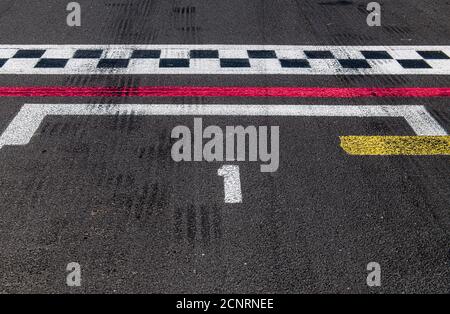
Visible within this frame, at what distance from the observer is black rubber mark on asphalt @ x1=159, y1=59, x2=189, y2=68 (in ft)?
20.3

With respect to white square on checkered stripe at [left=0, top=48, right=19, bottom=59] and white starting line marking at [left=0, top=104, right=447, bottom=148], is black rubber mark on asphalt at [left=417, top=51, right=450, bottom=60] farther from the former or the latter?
white square on checkered stripe at [left=0, top=48, right=19, bottom=59]

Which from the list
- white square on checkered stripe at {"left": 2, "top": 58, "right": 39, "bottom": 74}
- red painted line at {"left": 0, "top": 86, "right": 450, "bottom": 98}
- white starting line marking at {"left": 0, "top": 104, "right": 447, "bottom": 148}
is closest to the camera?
white starting line marking at {"left": 0, "top": 104, "right": 447, "bottom": 148}

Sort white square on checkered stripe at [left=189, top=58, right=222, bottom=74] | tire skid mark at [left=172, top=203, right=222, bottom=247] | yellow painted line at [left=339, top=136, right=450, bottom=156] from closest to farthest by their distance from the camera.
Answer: tire skid mark at [left=172, top=203, right=222, bottom=247]
yellow painted line at [left=339, top=136, right=450, bottom=156]
white square on checkered stripe at [left=189, top=58, right=222, bottom=74]

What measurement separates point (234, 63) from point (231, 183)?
8.31 feet

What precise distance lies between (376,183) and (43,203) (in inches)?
96.8

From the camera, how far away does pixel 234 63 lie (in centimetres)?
629

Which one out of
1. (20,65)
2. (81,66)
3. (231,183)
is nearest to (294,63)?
(81,66)

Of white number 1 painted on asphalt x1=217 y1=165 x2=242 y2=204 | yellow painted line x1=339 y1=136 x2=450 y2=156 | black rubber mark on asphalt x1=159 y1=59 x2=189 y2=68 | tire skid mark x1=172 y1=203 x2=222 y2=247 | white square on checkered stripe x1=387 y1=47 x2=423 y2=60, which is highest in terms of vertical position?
white square on checkered stripe x1=387 y1=47 x2=423 y2=60

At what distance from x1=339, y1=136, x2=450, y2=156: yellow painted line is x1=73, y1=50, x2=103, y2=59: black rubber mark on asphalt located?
10.5 ft

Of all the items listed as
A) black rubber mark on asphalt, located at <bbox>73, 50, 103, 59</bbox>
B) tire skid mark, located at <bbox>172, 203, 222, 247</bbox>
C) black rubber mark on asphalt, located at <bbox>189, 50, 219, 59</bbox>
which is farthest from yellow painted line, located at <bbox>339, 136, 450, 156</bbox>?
black rubber mark on asphalt, located at <bbox>73, 50, 103, 59</bbox>

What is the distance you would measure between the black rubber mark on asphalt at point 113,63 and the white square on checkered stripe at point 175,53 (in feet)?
1.52

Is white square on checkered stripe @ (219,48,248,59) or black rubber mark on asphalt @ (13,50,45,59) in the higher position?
white square on checkered stripe @ (219,48,248,59)

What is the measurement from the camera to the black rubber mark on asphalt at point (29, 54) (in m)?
6.36

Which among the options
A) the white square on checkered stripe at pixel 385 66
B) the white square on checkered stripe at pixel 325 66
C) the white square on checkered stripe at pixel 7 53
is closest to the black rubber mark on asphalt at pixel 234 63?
the white square on checkered stripe at pixel 325 66
